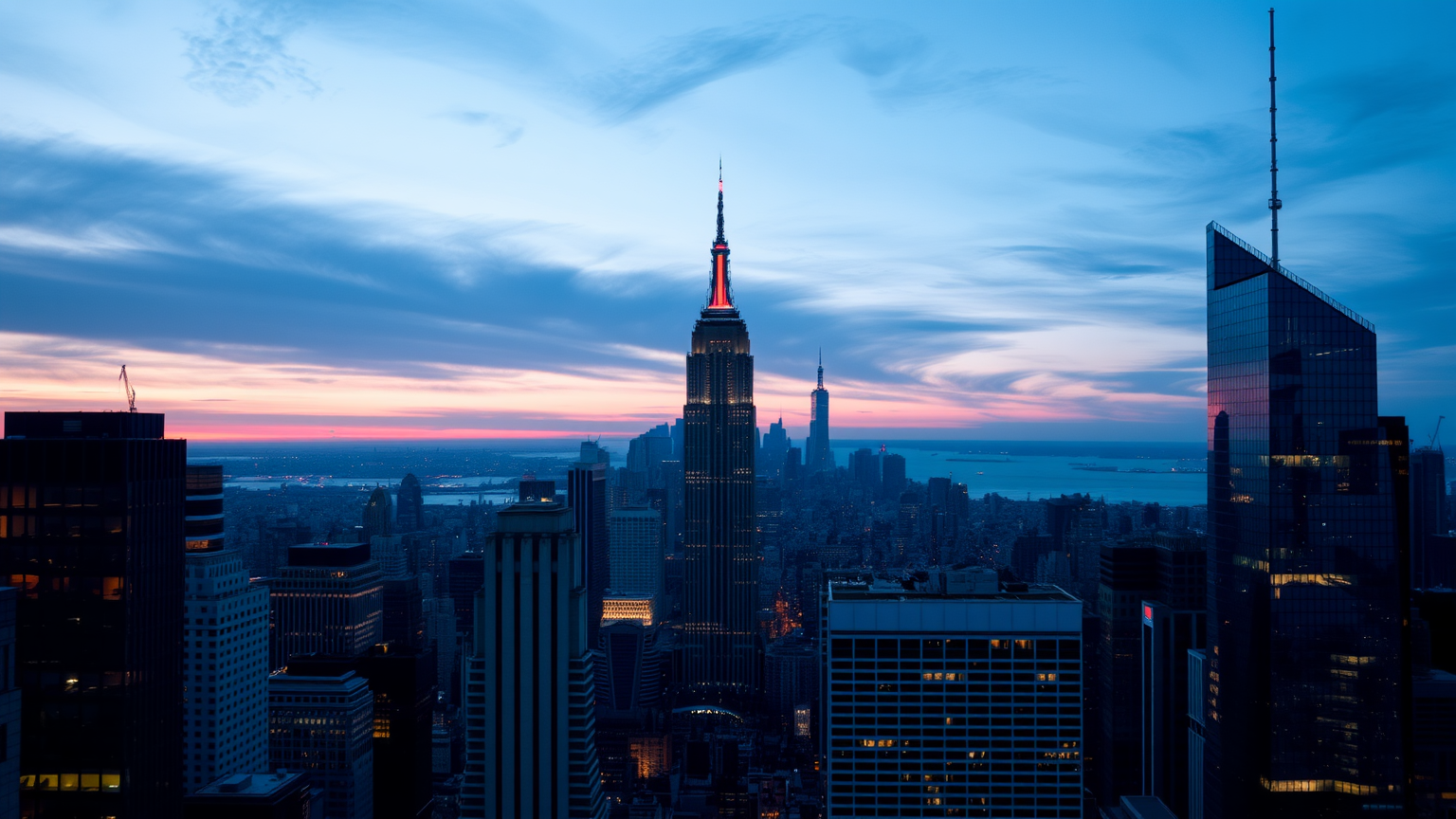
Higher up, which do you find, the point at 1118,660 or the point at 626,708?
the point at 1118,660

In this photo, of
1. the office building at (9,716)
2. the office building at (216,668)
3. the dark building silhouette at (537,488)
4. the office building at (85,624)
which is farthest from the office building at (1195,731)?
the dark building silhouette at (537,488)

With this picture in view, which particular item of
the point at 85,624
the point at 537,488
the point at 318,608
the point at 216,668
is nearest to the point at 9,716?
the point at 85,624

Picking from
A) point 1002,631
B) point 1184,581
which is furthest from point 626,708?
point 1002,631

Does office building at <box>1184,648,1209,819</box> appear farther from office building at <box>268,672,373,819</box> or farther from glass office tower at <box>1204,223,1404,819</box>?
office building at <box>268,672,373,819</box>

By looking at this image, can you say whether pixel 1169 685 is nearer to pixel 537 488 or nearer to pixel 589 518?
pixel 537 488

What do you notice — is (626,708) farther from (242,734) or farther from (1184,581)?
(1184,581)
